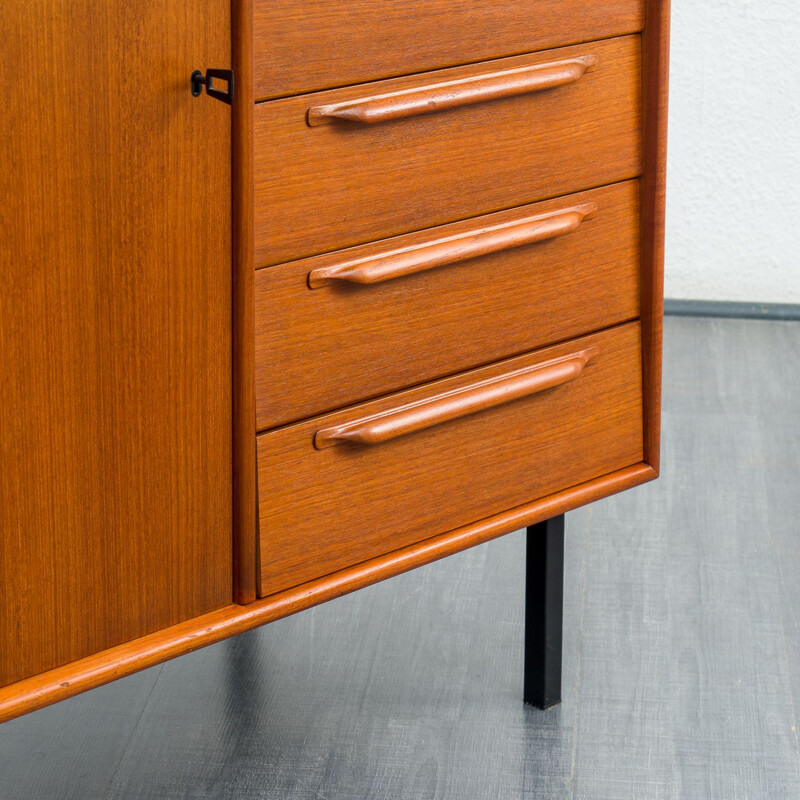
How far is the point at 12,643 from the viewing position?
1004mm

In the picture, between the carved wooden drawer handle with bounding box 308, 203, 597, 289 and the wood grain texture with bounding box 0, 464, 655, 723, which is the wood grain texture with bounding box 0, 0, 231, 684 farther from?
the carved wooden drawer handle with bounding box 308, 203, 597, 289

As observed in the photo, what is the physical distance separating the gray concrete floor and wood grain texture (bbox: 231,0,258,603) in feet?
1.23

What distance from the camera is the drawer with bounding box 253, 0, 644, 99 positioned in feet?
3.31

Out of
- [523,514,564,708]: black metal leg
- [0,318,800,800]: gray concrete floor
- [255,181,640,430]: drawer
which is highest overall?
[255,181,640,430]: drawer

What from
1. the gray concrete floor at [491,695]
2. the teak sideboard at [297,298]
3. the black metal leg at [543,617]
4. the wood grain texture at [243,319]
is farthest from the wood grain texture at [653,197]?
the wood grain texture at [243,319]

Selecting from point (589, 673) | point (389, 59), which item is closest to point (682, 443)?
point (589, 673)

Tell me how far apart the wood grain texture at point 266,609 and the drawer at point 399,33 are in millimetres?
442

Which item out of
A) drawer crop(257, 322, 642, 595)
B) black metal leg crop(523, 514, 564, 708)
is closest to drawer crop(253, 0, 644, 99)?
drawer crop(257, 322, 642, 595)

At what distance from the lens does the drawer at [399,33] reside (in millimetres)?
1010

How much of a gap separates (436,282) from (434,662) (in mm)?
593

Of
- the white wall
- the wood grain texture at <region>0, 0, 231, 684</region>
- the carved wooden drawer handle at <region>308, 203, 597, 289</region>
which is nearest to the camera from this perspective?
the wood grain texture at <region>0, 0, 231, 684</region>

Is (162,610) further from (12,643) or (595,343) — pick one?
(595,343)

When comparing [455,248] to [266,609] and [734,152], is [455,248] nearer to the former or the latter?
[266,609]

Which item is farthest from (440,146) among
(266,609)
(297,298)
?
(266,609)
